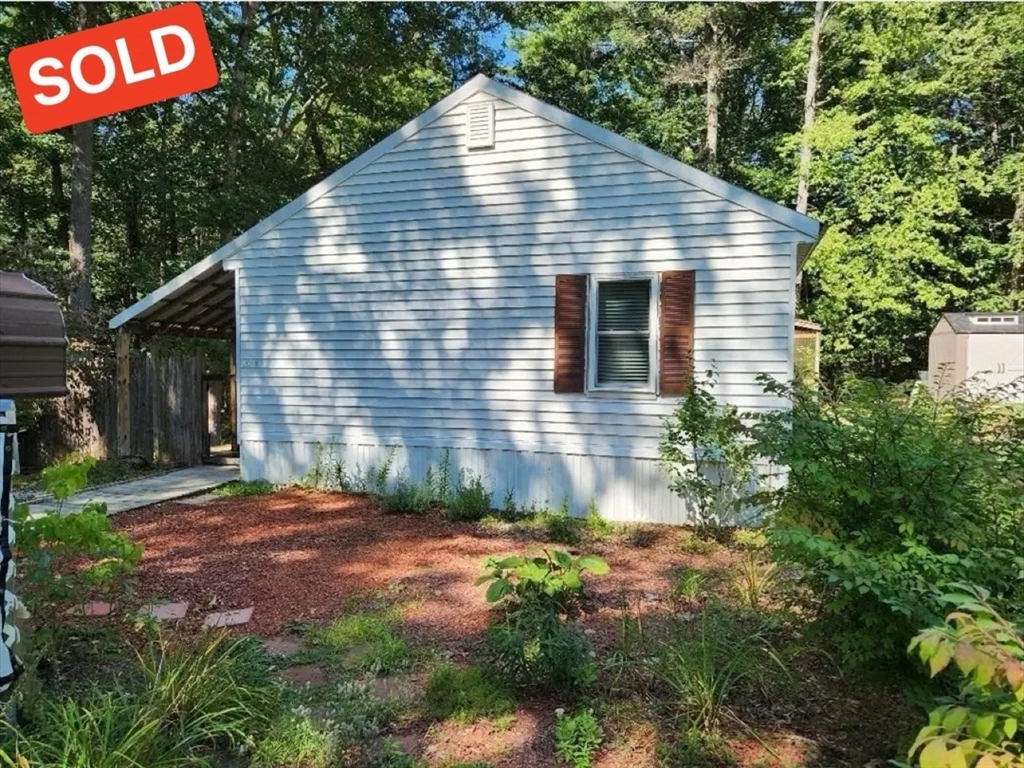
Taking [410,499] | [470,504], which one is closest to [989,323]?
[470,504]

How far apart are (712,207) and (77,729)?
6.68m

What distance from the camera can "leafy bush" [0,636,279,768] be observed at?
2385 mm

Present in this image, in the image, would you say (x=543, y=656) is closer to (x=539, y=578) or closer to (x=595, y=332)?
(x=539, y=578)

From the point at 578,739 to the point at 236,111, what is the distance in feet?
57.9

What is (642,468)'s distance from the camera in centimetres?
741

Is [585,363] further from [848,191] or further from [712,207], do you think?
[848,191]

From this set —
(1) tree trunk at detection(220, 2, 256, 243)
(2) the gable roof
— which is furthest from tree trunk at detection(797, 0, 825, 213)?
(1) tree trunk at detection(220, 2, 256, 243)

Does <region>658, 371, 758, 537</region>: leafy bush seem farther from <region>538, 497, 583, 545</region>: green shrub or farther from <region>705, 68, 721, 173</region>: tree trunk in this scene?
<region>705, 68, 721, 173</region>: tree trunk

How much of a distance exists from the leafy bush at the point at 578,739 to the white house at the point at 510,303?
468cm

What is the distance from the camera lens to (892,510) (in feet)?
9.65

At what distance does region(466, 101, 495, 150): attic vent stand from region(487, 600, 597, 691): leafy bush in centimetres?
597

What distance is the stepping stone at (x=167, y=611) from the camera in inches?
164

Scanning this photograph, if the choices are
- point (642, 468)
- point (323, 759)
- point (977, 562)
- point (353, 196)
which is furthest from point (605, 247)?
point (323, 759)

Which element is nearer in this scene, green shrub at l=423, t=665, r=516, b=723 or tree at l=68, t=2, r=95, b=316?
green shrub at l=423, t=665, r=516, b=723
